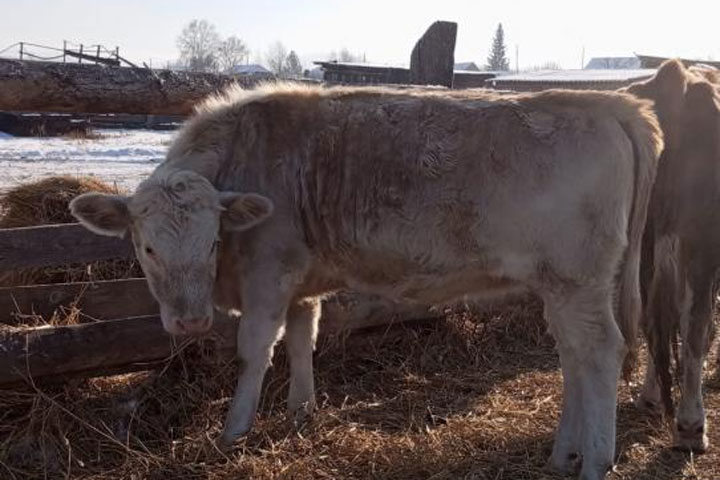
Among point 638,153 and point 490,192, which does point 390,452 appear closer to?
point 490,192

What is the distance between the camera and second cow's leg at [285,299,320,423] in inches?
216

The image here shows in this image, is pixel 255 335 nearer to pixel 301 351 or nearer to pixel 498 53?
pixel 301 351

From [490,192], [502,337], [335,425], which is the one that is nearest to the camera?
[490,192]

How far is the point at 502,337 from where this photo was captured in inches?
297

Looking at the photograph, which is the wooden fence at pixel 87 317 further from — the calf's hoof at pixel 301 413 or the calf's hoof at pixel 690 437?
the calf's hoof at pixel 690 437

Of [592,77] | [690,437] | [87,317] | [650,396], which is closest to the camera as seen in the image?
[690,437]

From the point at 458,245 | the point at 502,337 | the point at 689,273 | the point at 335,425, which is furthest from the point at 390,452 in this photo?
the point at 502,337

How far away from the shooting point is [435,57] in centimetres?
895

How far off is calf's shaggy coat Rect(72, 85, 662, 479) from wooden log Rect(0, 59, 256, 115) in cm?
143

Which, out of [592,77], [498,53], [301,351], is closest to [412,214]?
[301,351]

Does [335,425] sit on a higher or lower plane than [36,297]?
lower

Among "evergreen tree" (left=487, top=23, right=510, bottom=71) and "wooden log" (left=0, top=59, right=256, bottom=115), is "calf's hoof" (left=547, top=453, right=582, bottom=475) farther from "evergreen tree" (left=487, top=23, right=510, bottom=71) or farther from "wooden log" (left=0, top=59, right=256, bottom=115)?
"evergreen tree" (left=487, top=23, right=510, bottom=71)

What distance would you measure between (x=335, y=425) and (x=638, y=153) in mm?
2544

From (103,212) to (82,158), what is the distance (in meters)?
17.3
